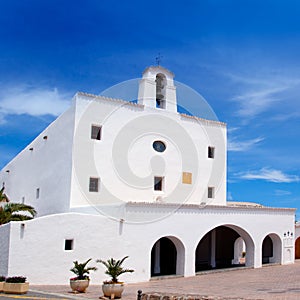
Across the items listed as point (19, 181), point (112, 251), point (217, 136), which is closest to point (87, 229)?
point (112, 251)

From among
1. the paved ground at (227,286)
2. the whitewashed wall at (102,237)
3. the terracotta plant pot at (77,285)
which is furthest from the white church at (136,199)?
the terracotta plant pot at (77,285)

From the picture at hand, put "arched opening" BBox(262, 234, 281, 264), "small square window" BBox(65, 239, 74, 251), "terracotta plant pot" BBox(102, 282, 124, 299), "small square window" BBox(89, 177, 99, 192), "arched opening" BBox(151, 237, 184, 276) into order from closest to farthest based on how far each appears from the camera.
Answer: "terracotta plant pot" BBox(102, 282, 124, 299)
"small square window" BBox(65, 239, 74, 251)
"arched opening" BBox(151, 237, 184, 276)
"small square window" BBox(89, 177, 99, 192)
"arched opening" BBox(262, 234, 281, 264)

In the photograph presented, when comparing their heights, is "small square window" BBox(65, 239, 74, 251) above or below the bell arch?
below

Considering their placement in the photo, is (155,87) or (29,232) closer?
(29,232)

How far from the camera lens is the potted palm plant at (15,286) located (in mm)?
15352

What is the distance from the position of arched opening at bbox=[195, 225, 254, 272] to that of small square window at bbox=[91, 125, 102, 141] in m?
9.35

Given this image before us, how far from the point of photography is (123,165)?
24938 mm

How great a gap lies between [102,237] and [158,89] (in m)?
11.9

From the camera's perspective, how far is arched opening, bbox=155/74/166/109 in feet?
90.4

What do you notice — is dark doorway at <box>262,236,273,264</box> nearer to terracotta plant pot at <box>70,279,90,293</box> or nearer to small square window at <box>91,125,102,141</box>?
small square window at <box>91,125,102,141</box>

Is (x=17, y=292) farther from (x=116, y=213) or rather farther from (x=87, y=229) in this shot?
(x=116, y=213)

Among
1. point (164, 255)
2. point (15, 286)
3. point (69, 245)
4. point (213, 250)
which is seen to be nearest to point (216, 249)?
point (213, 250)

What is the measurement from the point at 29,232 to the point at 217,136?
1587 cm

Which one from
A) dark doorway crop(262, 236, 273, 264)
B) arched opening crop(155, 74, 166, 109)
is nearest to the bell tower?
arched opening crop(155, 74, 166, 109)
